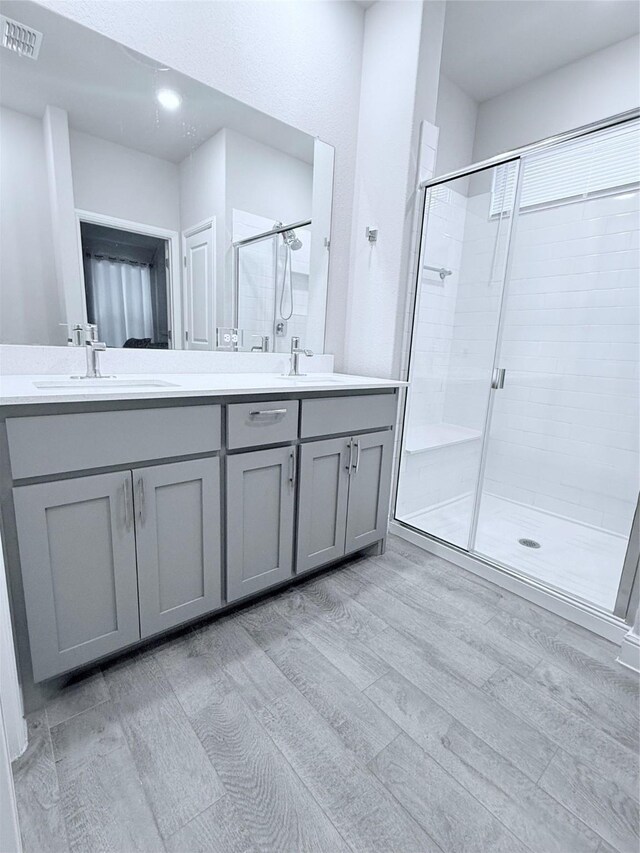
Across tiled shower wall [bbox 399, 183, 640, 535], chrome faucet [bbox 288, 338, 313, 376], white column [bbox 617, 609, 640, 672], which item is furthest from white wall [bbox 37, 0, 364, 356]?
white column [bbox 617, 609, 640, 672]

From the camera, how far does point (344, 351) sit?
2.52m

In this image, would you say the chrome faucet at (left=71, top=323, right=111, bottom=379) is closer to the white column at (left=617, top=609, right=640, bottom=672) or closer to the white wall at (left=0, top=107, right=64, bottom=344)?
the white wall at (left=0, top=107, right=64, bottom=344)

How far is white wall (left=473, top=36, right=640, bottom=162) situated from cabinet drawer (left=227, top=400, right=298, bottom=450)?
2.71 meters

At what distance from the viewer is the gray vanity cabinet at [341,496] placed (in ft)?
5.69

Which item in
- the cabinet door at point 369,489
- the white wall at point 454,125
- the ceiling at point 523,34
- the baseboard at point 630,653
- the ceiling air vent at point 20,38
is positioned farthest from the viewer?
the white wall at point 454,125

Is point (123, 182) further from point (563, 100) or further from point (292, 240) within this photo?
point (563, 100)

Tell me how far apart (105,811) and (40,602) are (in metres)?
0.52

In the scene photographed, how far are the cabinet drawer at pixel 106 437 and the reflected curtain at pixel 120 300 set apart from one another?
614 mm

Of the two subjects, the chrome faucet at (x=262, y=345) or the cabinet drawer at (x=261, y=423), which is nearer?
the cabinet drawer at (x=261, y=423)

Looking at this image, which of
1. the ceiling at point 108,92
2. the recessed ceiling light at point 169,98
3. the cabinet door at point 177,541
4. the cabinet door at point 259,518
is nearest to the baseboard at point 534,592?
the cabinet door at point 259,518

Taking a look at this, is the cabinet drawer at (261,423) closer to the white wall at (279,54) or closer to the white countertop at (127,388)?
the white countertop at (127,388)

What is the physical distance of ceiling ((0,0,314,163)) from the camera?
4.57ft

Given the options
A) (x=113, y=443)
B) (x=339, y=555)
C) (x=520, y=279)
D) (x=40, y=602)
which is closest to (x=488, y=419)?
(x=339, y=555)

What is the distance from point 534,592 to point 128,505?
1706 mm
